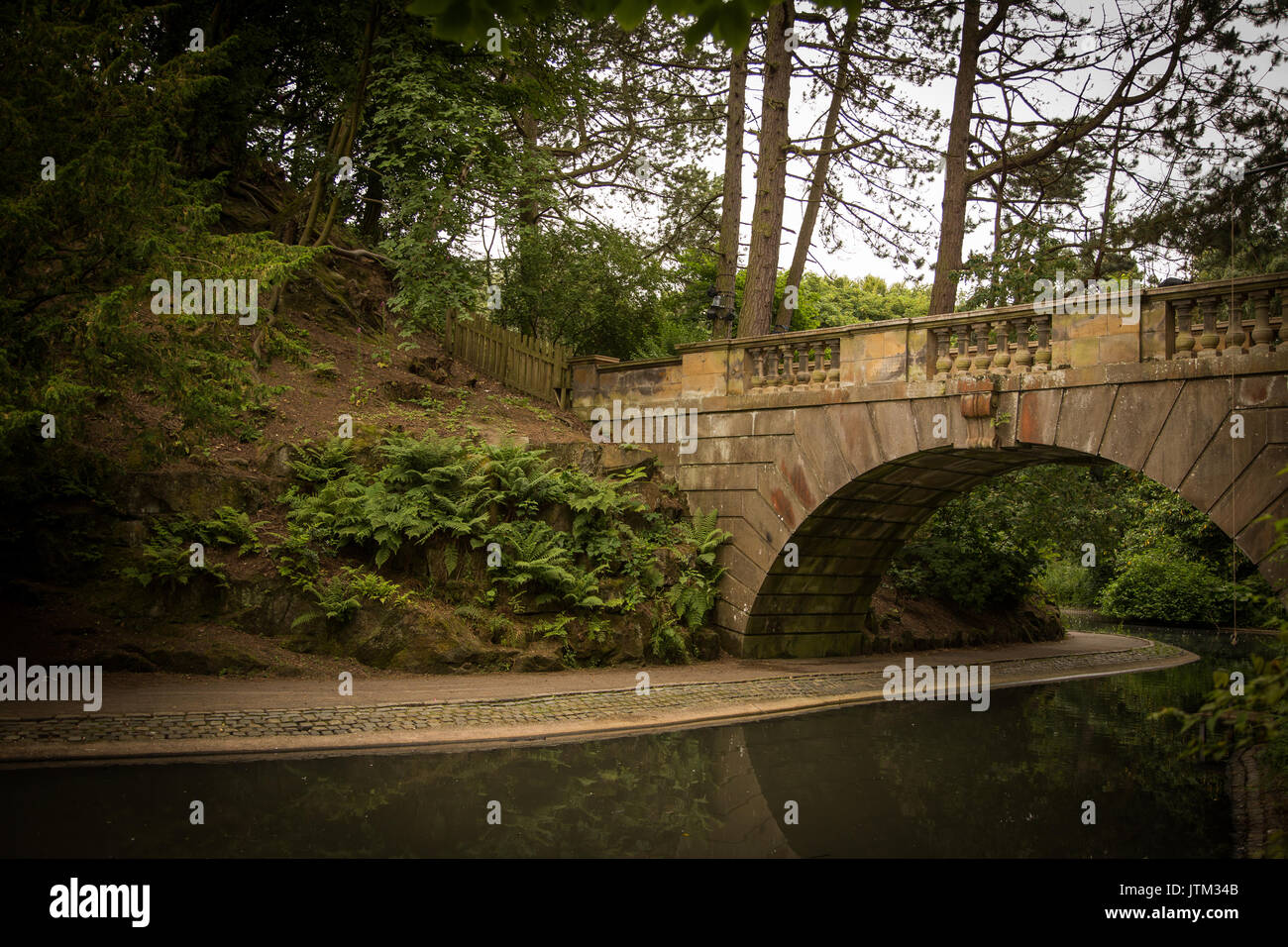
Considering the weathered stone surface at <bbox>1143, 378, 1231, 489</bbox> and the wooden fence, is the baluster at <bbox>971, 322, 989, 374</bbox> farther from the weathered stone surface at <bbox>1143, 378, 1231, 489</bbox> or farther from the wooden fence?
the wooden fence

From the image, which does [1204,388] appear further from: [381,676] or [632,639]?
[381,676]

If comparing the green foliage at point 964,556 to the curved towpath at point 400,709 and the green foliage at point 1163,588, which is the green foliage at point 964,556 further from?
the green foliage at point 1163,588

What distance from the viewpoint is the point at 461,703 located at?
10539 mm

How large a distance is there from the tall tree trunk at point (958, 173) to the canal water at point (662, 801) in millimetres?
9816

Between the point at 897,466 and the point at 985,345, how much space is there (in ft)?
7.22

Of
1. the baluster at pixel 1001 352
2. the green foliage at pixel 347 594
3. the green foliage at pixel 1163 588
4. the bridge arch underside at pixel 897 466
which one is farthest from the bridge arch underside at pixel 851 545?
the green foliage at pixel 1163 588

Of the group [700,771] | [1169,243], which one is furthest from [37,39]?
[1169,243]

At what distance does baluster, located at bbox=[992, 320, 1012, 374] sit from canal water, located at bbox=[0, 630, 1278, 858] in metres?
4.79

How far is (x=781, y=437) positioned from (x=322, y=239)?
31.9 feet

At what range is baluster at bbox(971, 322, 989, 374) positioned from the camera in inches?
512

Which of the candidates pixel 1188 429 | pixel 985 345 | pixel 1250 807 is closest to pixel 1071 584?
pixel 985 345

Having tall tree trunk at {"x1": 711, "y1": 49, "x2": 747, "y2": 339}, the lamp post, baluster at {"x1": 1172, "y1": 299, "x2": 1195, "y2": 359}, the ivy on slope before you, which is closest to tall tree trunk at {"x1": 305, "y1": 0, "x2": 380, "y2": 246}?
the ivy on slope

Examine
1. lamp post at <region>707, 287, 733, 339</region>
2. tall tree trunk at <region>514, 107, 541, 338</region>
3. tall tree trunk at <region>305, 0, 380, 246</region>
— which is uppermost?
tall tree trunk at <region>305, 0, 380, 246</region>

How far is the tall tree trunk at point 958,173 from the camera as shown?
17891mm
